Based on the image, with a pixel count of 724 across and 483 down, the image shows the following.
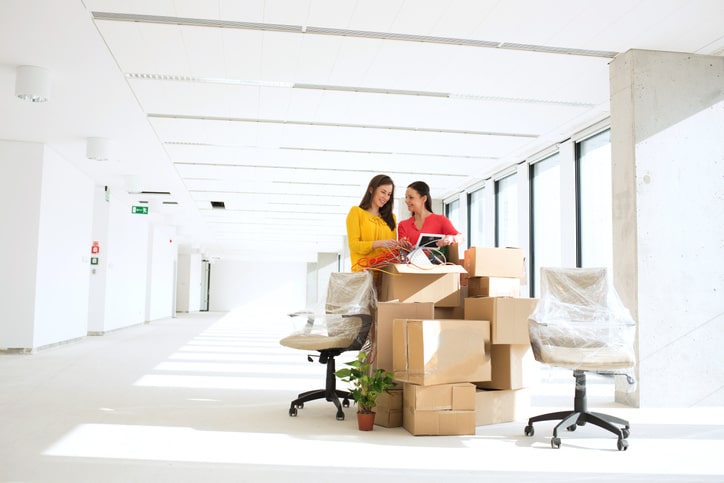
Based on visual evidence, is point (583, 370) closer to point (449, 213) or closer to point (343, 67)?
point (343, 67)

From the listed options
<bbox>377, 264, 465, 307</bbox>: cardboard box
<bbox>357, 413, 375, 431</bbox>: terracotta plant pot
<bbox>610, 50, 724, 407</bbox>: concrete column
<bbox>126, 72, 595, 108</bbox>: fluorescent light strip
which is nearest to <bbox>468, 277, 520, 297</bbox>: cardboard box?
<bbox>377, 264, 465, 307</bbox>: cardboard box

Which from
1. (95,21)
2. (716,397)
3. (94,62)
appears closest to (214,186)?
(94,62)

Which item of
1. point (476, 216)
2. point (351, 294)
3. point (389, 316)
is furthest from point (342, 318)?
point (476, 216)

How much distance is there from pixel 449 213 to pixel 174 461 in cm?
877

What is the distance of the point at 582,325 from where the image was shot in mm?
3240

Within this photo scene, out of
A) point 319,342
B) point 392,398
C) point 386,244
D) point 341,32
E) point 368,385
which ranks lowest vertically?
point 392,398

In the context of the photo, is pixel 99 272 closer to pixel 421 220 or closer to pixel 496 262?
pixel 421 220

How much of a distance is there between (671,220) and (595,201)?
7.66 feet

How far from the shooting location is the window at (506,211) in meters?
8.71

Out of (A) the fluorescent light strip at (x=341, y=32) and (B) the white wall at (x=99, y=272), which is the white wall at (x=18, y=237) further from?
(A) the fluorescent light strip at (x=341, y=32)

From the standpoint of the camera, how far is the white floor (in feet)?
8.25

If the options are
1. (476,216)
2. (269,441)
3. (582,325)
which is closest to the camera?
(269,441)

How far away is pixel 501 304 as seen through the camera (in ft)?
11.2

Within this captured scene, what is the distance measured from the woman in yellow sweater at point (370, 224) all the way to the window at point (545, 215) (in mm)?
4003
